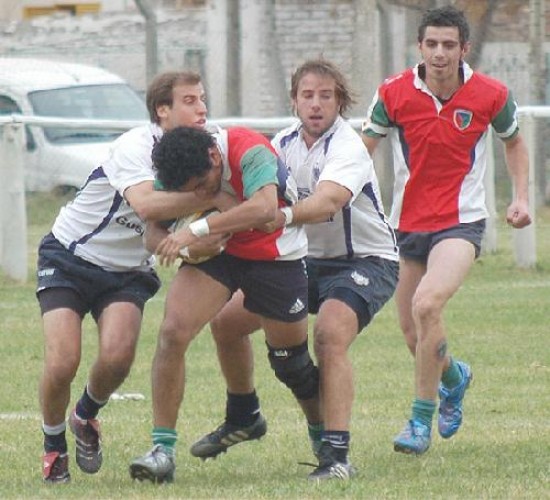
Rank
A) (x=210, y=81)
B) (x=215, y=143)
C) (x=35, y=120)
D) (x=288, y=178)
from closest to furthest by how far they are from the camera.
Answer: (x=215, y=143) → (x=288, y=178) → (x=35, y=120) → (x=210, y=81)

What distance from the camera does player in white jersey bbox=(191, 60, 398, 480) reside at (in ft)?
23.6

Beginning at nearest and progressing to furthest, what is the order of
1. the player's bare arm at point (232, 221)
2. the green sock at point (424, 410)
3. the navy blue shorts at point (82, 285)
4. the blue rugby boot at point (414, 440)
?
the player's bare arm at point (232, 221)
the navy blue shorts at point (82, 285)
the blue rugby boot at point (414, 440)
the green sock at point (424, 410)

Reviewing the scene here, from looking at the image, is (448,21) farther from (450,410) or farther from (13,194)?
(13,194)

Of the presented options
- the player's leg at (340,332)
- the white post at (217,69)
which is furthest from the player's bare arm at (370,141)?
the white post at (217,69)

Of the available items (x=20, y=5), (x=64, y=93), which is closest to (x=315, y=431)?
(x=64, y=93)

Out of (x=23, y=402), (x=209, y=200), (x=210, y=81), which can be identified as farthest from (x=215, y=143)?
(x=210, y=81)

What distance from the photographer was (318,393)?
758cm

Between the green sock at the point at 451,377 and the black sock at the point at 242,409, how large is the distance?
41.8 inches

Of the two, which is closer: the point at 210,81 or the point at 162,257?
the point at 162,257

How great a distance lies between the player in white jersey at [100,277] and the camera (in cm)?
714

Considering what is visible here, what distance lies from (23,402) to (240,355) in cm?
260

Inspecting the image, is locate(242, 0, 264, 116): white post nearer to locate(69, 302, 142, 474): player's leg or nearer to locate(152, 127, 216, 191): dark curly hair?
locate(69, 302, 142, 474): player's leg

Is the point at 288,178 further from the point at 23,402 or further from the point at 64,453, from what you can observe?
the point at 23,402

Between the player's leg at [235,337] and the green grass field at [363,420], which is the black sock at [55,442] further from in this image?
the player's leg at [235,337]
